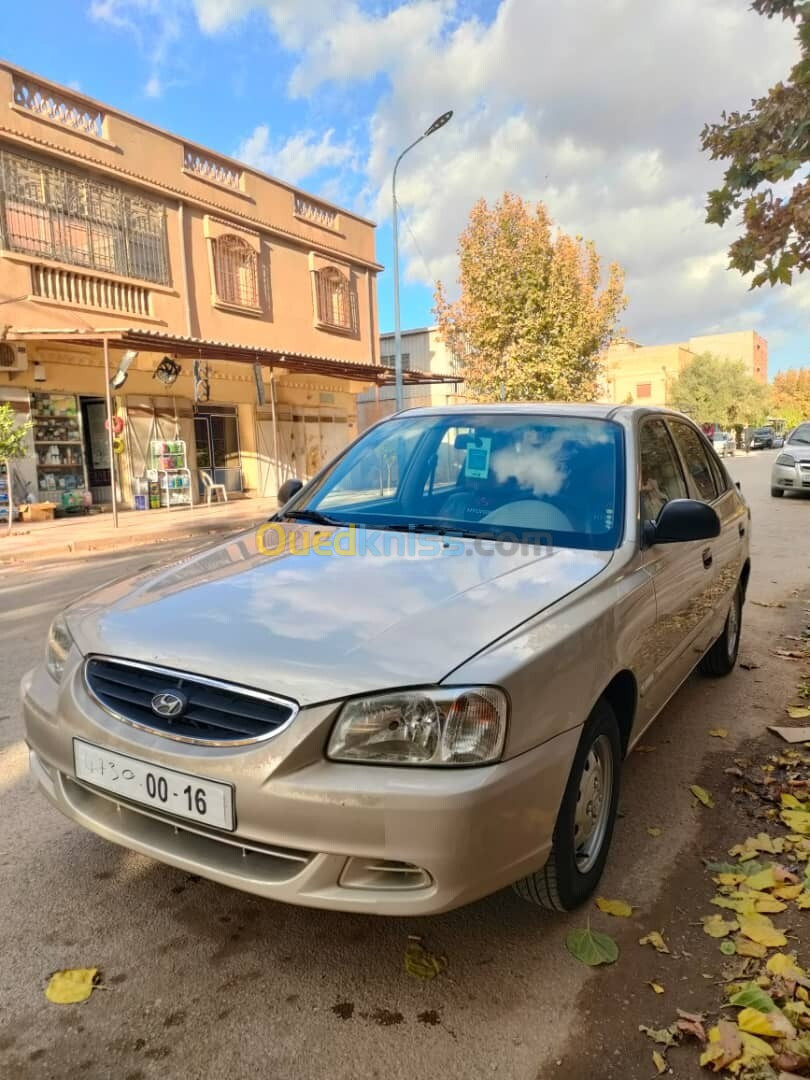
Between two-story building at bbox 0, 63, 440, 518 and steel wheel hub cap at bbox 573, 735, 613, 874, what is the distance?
12.7 m

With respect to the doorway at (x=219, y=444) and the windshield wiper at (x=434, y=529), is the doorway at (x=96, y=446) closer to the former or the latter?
the doorway at (x=219, y=444)

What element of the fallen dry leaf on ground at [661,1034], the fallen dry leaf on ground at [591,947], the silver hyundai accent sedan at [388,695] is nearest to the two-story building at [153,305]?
the silver hyundai accent sedan at [388,695]

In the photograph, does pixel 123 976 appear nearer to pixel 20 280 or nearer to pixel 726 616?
pixel 726 616

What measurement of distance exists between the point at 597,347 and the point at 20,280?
57.2 feet

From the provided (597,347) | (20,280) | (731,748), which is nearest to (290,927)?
(731,748)

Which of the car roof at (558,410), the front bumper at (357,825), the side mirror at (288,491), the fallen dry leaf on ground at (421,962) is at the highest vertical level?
the car roof at (558,410)

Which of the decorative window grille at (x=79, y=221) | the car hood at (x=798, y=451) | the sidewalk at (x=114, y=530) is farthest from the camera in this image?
the car hood at (x=798, y=451)

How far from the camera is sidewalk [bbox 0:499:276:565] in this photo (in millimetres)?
11164

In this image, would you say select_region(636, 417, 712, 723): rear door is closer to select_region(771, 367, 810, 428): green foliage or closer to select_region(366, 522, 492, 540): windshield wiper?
select_region(366, 522, 492, 540): windshield wiper

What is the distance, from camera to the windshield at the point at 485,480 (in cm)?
290

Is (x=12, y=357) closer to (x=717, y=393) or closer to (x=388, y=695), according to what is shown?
(x=388, y=695)

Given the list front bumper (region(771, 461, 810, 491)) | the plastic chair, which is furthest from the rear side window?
the plastic chair

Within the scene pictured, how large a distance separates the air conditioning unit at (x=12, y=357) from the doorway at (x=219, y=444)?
529 centimetres

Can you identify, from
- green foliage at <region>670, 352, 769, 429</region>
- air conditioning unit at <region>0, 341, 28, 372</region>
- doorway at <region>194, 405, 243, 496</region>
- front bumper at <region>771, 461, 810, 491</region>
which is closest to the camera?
air conditioning unit at <region>0, 341, 28, 372</region>
